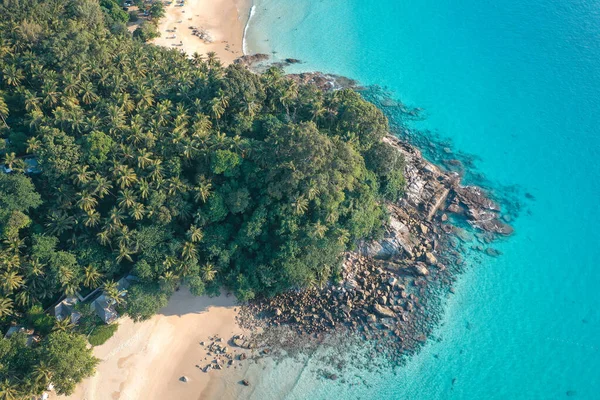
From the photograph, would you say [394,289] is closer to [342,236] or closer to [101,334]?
[342,236]

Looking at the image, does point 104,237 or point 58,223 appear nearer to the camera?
point 104,237

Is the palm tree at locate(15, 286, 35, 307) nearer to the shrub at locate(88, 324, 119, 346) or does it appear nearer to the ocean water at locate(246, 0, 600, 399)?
the shrub at locate(88, 324, 119, 346)

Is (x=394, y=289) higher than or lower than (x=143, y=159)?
lower

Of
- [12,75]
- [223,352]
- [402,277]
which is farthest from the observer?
[12,75]

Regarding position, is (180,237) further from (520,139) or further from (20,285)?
(520,139)

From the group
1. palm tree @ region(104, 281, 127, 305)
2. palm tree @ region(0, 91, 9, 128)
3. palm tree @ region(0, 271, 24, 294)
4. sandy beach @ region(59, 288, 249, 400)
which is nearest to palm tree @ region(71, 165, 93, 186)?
palm tree @ region(0, 271, 24, 294)

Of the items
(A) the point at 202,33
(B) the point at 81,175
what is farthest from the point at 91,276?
(A) the point at 202,33

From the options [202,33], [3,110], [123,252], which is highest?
[202,33]
